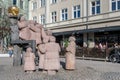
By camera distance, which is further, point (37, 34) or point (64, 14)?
point (64, 14)

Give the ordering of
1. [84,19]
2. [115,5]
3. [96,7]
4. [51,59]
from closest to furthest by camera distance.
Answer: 1. [51,59]
2. [115,5]
3. [96,7]
4. [84,19]

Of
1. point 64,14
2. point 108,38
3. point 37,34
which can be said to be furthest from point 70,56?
point 64,14

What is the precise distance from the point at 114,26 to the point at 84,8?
7.42m

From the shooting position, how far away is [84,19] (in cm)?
4038

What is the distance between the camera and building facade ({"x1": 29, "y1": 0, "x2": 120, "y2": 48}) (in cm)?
3572

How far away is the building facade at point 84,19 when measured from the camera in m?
35.7

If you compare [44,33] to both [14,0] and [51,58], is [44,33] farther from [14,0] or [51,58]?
[14,0]

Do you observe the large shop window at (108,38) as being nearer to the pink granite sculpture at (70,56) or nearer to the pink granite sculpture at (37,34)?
the pink granite sculpture at (37,34)

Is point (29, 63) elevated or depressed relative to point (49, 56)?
depressed

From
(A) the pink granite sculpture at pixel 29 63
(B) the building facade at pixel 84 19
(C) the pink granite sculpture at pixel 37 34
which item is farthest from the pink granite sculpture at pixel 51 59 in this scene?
(B) the building facade at pixel 84 19

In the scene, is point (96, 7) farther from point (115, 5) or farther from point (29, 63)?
point (29, 63)

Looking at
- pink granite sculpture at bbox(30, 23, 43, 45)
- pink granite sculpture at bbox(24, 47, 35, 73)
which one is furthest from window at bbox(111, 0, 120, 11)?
pink granite sculpture at bbox(24, 47, 35, 73)

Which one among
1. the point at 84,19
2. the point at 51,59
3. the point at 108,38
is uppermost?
the point at 84,19

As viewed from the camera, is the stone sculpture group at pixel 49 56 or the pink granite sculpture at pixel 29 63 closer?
the stone sculpture group at pixel 49 56
